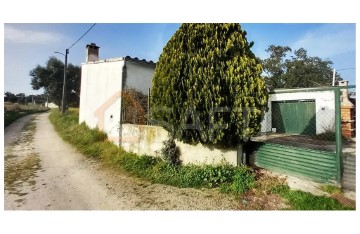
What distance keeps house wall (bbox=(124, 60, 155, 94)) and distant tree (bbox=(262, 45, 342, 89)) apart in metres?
28.1

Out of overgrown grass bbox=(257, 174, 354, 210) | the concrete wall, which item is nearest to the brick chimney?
the concrete wall

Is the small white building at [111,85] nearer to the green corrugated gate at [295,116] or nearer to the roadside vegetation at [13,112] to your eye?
the green corrugated gate at [295,116]

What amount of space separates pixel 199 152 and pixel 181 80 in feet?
7.36

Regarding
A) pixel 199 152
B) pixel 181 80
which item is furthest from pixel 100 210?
pixel 181 80

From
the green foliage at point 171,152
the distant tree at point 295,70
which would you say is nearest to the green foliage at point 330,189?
the green foliage at point 171,152

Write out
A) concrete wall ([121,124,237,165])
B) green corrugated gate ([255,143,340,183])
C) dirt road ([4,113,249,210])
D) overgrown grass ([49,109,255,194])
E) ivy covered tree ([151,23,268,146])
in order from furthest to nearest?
concrete wall ([121,124,237,165]) → ivy covered tree ([151,23,268,146]) → overgrown grass ([49,109,255,194]) → green corrugated gate ([255,143,340,183]) → dirt road ([4,113,249,210])

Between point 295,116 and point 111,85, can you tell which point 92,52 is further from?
point 295,116

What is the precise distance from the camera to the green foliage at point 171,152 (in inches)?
283

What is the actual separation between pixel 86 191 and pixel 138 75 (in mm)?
6426

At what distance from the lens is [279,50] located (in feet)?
125

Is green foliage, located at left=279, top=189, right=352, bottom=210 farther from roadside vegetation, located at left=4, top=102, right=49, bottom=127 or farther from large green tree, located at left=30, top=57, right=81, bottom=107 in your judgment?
large green tree, located at left=30, top=57, right=81, bottom=107

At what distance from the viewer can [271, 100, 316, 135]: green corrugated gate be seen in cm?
1366

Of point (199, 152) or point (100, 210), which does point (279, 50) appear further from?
point (100, 210)

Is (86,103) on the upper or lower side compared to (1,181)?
upper
